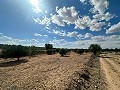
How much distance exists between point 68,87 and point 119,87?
8592 mm

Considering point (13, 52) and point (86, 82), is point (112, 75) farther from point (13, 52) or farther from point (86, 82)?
point (13, 52)

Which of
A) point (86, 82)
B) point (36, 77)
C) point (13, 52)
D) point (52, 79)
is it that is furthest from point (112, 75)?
point (13, 52)

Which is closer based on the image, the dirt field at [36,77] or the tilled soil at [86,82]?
the dirt field at [36,77]

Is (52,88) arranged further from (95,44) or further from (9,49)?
(95,44)

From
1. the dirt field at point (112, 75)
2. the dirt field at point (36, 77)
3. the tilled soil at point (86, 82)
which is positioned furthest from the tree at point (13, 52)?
the tilled soil at point (86, 82)

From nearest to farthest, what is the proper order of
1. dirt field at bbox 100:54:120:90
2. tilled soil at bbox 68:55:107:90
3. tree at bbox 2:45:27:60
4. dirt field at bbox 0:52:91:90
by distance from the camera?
dirt field at bbox 0:52:91:90 < tilled soil at bbox 68:55:107:90 < dirt field at bbox 100:54:120:90 < tree at bbox 2:45:27:60

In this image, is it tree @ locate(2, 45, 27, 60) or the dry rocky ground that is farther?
tree @ locate(2, 45, 27, 60)

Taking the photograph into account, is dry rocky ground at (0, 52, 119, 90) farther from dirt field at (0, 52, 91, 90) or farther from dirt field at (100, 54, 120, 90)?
dirt field at (100, 54, 120, 90)

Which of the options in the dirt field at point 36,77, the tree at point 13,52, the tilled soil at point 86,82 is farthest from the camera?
the tree at point 13,52

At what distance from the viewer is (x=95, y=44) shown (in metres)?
124

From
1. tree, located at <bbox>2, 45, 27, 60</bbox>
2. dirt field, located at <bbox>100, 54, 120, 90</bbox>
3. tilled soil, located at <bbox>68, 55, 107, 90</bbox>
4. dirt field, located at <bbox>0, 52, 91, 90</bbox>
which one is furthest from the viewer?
tree, located at <bbox>2, 45, 27, 60</bbox>

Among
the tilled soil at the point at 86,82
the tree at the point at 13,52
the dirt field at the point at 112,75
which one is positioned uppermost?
the tree at the point at 13,52

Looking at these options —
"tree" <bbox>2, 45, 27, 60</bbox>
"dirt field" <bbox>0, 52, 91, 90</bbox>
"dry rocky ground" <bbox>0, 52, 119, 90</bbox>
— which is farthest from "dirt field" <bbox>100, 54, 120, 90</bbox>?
"tree" <bbox>2, 45, 27, 60</bbox>

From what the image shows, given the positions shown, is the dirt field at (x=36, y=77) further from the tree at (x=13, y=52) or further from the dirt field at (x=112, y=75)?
the tree at (x=13, y=52)
